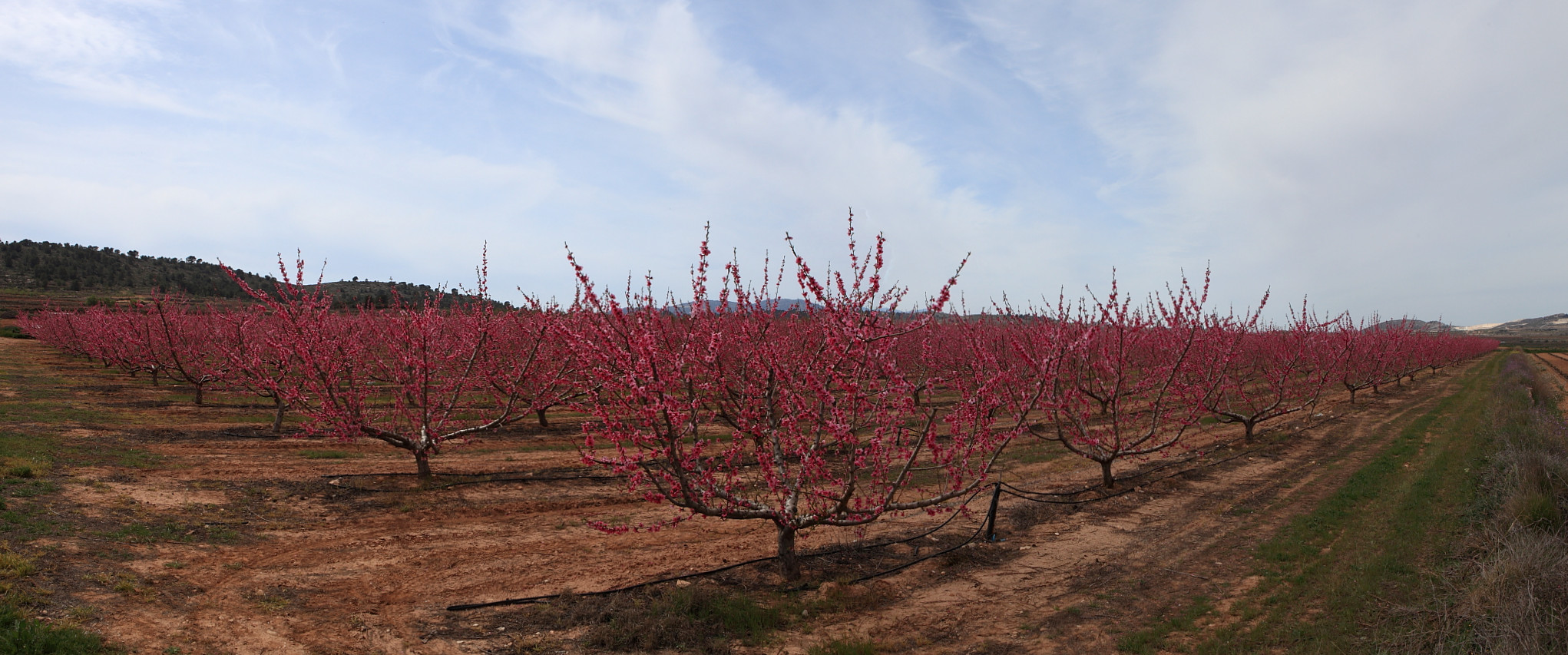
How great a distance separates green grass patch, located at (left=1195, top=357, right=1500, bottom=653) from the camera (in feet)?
21.7

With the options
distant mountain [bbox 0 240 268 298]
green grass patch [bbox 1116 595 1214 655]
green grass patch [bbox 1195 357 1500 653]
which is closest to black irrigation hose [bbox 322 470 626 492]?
green grass patch [bbox 1116 595 1214 655]

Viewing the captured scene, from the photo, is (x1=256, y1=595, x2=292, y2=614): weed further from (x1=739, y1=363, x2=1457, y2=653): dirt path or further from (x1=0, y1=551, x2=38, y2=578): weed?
(x1=739, y1=363, x2=1457, y2=653): dirt path

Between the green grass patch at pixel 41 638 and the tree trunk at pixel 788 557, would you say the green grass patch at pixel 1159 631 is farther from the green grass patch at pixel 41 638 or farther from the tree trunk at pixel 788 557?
the green grass patch at pixel 41 638

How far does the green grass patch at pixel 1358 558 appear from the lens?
6.62 m

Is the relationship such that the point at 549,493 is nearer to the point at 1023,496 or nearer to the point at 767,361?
the point at 767,361

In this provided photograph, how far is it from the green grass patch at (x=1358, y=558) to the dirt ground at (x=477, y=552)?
20.1 inches

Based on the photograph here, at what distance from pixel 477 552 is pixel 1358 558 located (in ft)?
→ 38.8

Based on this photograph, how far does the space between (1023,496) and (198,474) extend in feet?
48.6

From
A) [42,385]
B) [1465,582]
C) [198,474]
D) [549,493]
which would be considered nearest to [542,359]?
[549,493]

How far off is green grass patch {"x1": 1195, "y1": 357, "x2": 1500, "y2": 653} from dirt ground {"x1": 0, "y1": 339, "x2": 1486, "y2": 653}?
1.67ft

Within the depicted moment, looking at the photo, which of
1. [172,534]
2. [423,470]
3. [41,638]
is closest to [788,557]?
[41,638]

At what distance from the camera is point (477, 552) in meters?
8.91

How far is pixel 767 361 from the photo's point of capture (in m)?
7.27

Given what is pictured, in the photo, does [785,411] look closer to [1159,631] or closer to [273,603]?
[1159,631]
